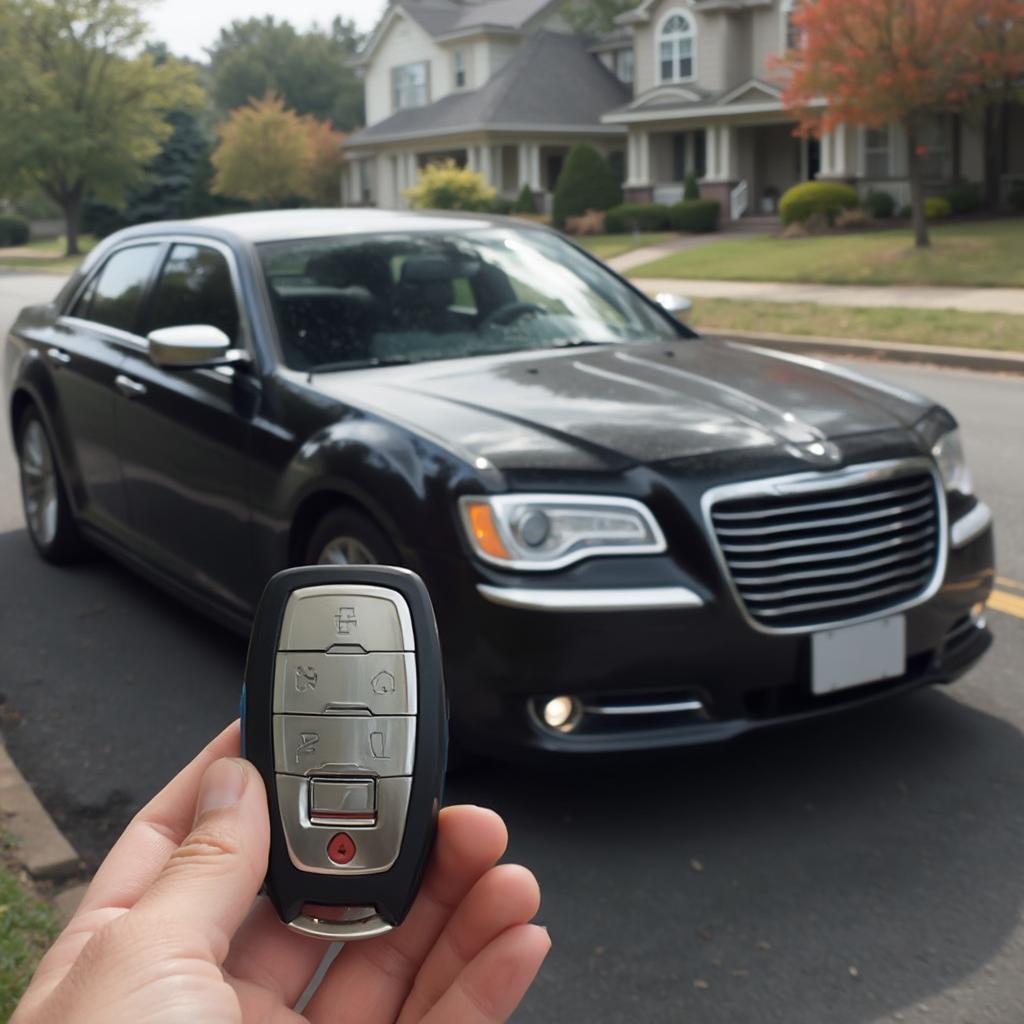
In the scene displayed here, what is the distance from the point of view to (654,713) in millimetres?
3926

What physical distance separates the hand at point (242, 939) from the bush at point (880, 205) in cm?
3529

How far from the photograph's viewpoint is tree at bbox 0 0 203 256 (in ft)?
194

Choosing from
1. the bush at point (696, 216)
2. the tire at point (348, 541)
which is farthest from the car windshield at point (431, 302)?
the bush at point (696, 216)

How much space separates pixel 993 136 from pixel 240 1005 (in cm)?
3824

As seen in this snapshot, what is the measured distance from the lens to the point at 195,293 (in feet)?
19.0

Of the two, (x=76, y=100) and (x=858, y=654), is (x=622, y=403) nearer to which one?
(x=858, y=654)

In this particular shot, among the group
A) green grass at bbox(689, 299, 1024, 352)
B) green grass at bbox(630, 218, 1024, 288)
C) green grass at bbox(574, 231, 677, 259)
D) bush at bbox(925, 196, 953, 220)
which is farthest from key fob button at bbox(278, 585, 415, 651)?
bush at bbox(925, 196, 953, 220)

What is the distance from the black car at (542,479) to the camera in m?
3.91

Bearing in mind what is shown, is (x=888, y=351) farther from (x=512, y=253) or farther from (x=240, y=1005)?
(x=240, y=1005)

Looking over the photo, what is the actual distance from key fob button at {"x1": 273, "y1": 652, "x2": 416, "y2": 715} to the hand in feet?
0.34

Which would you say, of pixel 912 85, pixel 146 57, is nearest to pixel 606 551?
pixel 912 85

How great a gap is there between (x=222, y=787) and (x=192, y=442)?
13.4 ft

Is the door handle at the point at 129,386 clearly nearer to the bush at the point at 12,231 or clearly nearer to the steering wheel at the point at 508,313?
the steering wheel at the point at 508,313

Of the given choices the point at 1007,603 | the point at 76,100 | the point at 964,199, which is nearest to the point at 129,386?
the point at 1007,603
